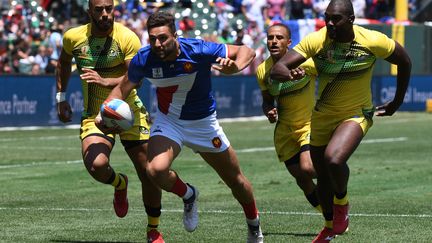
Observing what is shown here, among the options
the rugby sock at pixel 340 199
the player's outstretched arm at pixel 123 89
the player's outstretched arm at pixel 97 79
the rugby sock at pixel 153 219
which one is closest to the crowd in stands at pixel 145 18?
the player's outstretched arm at pixel 97 79

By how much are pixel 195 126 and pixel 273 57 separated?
202cm

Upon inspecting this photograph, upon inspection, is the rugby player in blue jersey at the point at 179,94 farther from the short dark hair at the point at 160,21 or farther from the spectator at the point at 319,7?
the spectator at the point at 319,7

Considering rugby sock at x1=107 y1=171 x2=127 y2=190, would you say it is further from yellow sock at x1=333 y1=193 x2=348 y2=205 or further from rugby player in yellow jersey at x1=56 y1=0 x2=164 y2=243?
yellow sock at x1=333 y1=193 x2=348 y2=205

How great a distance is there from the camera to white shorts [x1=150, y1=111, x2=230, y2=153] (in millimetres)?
10625

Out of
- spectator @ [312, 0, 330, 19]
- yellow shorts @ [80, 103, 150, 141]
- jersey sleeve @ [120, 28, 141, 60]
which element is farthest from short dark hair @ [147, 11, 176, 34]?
spectator @ [312, 0, 330, 19]

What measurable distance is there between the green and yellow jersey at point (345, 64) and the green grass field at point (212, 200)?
1.34m

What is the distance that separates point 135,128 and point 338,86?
2.14m

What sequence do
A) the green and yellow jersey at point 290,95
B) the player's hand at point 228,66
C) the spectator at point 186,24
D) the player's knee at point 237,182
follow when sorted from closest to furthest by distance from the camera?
the player's hand at point 228,66 < the player's knee at point 237,182 < the green and yellow jersey at point 290,95 < the spectator at point 186,24

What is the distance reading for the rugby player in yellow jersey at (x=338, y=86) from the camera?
10.6 m

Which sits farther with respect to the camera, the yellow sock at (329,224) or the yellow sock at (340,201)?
the yellow sock at (329,224)

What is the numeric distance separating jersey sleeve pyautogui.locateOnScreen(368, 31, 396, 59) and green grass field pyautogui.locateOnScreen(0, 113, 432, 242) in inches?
70.6

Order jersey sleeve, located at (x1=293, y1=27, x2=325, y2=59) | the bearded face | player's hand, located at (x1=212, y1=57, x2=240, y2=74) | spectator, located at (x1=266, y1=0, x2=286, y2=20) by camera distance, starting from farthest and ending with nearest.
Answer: spectator, located at (x1=266, y1=0, x2=286, y2=20)
the bearded face
jersey sleeve, located at (x1=293, y1=27, x2=325, y2=59)
player's hand, located at (x1=212, y1=57, x2=240, y2=74)

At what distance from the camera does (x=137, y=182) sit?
17188 mm

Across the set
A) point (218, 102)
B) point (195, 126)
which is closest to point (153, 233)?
point (195, 126)
